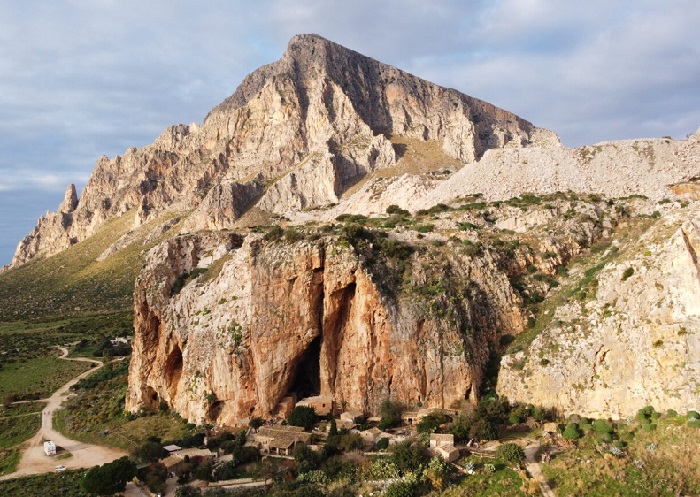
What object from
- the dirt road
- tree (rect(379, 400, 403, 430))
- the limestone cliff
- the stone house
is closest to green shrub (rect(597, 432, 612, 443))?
the stone house

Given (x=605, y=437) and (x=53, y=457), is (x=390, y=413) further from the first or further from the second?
(x=53, y=457)

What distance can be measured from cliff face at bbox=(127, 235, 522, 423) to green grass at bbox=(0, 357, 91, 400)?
2374 centimetres

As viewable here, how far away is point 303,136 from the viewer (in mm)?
149500

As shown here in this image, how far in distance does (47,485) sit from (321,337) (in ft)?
57.8

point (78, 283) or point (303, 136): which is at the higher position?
point (303, 136)

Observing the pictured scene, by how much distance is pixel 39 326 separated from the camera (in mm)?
86562

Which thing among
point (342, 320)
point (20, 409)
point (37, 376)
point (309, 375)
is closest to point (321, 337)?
point (342, 320)

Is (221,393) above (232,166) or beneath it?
beneath

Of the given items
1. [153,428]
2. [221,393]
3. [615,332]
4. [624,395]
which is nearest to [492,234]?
[615,332]

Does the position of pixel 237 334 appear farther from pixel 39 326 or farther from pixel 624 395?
pixel 39 326

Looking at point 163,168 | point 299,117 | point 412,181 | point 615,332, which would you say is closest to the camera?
point 615,332

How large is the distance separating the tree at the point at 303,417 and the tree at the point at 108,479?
30.4ft

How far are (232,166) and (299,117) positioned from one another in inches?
1035

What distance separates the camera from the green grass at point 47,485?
1079 inches
